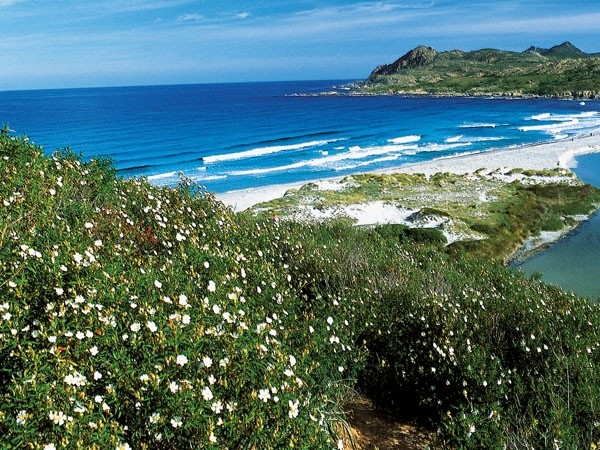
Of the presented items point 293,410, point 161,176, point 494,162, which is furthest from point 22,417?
point 494,162

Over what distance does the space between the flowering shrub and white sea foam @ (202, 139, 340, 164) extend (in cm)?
5134

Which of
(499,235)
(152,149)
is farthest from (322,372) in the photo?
(152,149)

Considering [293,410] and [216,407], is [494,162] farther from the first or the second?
[216,407]

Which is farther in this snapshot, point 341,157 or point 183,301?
point 341,157

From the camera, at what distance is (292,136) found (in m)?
74.6

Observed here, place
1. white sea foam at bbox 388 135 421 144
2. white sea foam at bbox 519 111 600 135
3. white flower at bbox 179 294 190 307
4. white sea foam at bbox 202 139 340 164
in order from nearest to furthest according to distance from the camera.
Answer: white flower at bbox 179 294 190 307 → white sea foam at bbox 202 139 340 164 → white sea foam at bbox 388 135 421 144 → white sea foam at bbox 519 111 600 135

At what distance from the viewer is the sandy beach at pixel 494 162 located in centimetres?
4075

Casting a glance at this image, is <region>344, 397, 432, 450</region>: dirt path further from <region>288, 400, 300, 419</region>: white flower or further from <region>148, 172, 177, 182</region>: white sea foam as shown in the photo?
<region>148, 172, 177, 182</region>: white sea foam

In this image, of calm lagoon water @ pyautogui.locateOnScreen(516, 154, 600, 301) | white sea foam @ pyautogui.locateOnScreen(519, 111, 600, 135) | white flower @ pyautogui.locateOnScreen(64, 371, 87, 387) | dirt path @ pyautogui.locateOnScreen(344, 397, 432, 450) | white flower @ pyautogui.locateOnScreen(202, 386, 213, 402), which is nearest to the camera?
white flower @ pyautogui.locateOnScreen(64, 371, 87, 387)

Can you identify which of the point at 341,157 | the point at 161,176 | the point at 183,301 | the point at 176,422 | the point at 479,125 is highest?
the point at 479,125

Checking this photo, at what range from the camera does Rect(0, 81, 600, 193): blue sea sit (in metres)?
52.3

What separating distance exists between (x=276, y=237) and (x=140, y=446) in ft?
22.8

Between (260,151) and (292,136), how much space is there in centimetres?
1315

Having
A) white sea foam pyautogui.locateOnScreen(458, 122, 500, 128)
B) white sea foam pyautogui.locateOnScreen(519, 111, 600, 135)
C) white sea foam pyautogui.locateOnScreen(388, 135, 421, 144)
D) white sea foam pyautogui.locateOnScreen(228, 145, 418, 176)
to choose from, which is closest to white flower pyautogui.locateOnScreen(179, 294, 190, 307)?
white sea foam pyautogui.locateOnScreen(228, 145, 418, 176)
